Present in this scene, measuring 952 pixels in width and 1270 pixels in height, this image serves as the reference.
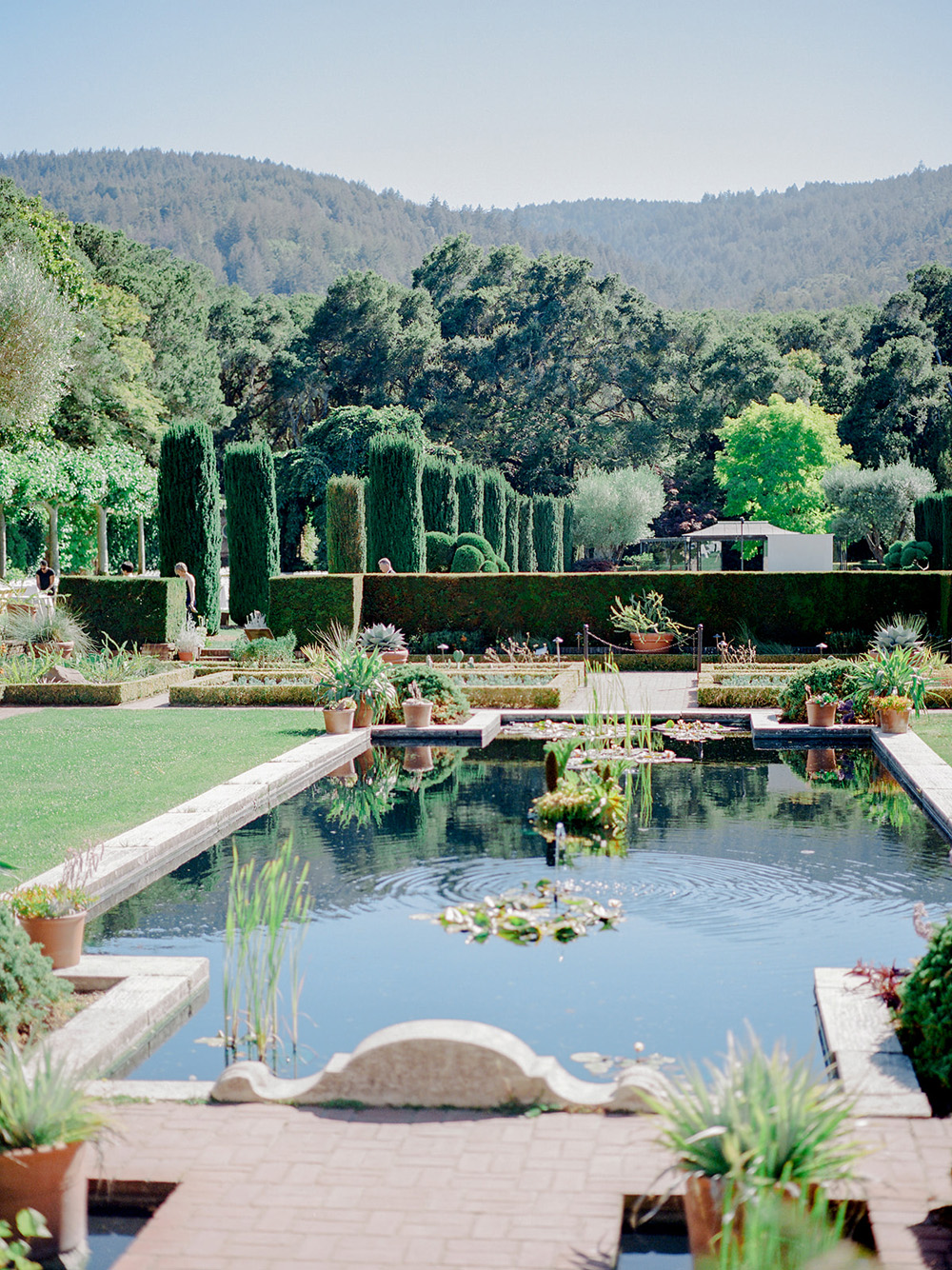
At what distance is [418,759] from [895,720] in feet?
14.7

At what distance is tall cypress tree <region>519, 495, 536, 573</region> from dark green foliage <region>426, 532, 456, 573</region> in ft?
34.8

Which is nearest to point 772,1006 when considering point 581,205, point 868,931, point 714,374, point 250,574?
point 868,931

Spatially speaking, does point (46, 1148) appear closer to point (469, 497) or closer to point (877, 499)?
point (469, 497)

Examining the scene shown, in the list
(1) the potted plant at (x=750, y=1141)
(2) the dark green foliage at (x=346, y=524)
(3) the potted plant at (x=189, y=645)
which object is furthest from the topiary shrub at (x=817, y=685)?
(2) the dark green foliage at (x=346, y=524)

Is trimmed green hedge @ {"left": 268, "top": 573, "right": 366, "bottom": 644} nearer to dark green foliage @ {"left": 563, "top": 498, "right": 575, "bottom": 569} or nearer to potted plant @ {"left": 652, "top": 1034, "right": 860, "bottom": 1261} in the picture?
potted plant @ {"left": 652, "top": 1034, "right": 860, "bottom": 1261}

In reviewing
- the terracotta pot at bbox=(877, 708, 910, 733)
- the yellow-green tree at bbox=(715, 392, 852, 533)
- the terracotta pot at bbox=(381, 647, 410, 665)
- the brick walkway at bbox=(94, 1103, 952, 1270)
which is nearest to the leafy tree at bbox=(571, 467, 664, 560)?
the yellow-green tree at bbox=(715, 392, 852, 533)

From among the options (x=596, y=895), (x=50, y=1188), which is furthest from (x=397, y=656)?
(x=50, y=1188)

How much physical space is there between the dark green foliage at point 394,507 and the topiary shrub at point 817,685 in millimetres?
10725

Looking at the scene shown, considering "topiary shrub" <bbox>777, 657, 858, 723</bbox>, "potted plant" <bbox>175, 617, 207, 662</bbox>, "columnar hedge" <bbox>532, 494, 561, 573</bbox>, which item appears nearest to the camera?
"topiary shrub" <bbox>777, 657, 858, 723</bbox>

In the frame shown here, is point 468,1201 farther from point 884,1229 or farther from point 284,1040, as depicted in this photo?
point 284,1040

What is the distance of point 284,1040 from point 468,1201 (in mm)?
1612

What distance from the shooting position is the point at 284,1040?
480 centimetres

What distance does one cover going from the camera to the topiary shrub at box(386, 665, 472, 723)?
1291cm

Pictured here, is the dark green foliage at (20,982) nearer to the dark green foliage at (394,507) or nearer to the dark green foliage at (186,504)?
the dark green foliage at (186,504)
